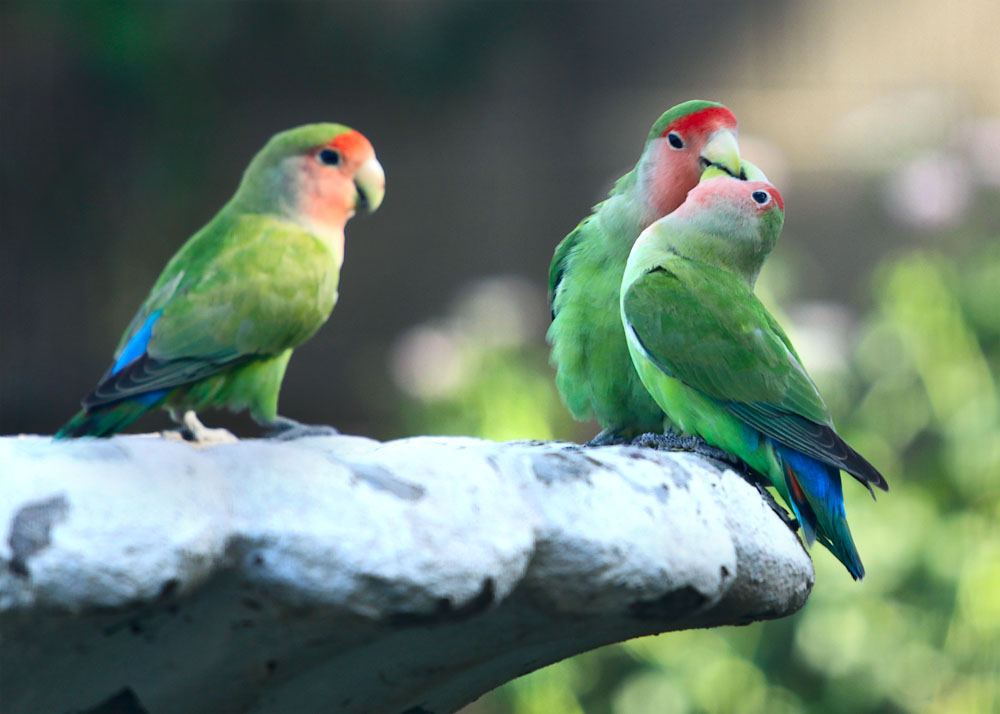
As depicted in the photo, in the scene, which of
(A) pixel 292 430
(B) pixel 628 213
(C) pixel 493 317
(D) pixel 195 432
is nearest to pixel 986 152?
(C) pixel 493 317

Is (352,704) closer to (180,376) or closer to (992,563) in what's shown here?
(180,376)

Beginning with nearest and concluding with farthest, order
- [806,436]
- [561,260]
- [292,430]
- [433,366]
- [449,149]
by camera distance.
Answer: [806,436], [292,430], [561,260], [433,366], [449,149]

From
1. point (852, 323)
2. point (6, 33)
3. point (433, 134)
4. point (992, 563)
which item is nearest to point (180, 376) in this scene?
point (992, 563)

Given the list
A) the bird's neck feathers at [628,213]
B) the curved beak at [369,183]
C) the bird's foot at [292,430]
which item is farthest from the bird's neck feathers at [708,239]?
the bird's foot at [292,430]

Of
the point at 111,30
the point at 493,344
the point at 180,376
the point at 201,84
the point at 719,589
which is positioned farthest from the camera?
the point at 201,84

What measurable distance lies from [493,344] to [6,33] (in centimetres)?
226

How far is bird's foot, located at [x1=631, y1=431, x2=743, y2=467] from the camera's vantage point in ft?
→ 4.60

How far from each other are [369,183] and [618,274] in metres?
0.39

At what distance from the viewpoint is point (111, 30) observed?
346cm

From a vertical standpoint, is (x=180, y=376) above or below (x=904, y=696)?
above

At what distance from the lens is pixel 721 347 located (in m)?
1.38

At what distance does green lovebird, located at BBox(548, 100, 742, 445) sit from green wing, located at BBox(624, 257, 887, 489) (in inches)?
5.9

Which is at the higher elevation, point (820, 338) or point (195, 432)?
point (820, 338)

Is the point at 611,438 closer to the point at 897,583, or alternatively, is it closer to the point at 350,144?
the point at 350,144
